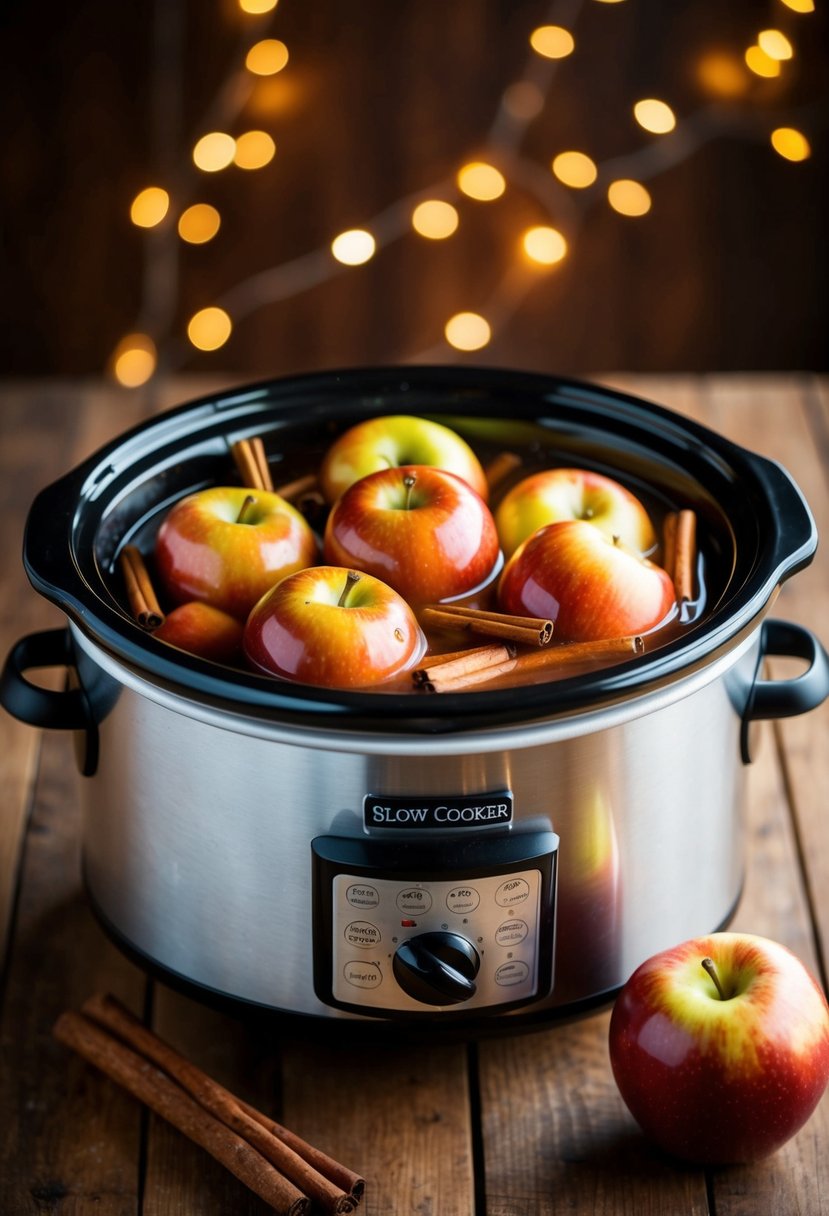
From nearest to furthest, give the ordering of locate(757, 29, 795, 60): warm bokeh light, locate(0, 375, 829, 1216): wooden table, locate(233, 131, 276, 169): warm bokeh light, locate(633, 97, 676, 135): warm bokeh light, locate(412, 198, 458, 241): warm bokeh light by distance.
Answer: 1. locate(0, 375, 829, 1216): wooden table
2. locate(757, 29, 795, 60): warm bokeh light
3. locate(633, 97, 676, 135): warm bokeh light
4. locate(233, 131, 276, 169): warm bokeh light
5. locate(412, 198, 458, 241): warm bokeh light

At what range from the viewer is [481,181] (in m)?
2.85

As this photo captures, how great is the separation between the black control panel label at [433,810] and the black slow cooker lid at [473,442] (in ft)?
0.24

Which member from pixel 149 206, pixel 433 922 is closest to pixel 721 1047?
pixel 433 922

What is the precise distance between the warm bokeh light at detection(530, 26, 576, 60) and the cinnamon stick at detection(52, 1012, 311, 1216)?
2113 millimetres

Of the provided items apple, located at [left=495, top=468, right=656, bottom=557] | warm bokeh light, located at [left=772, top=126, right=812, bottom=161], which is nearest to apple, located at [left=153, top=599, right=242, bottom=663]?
apple, located at [left=495, top=468, right=656, bottom=557]

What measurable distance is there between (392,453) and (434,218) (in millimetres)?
1724

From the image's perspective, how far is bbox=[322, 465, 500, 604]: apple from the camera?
3.77 feet

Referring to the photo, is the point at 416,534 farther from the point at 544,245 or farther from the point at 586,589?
the point at 544,245

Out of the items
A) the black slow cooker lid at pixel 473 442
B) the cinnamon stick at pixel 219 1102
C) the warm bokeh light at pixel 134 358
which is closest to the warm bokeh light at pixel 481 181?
the warm bokeh light at pixel 134 358

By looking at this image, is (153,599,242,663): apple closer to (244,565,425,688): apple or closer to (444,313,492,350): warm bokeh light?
(244,565,425,688): apple

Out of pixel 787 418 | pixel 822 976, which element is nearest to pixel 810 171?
pixel 787 418

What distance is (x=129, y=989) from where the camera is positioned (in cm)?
128

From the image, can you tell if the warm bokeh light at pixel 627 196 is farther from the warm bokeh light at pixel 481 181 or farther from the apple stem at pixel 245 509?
the apple stem at pixel 245 509

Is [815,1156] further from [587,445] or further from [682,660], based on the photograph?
[587,445]
